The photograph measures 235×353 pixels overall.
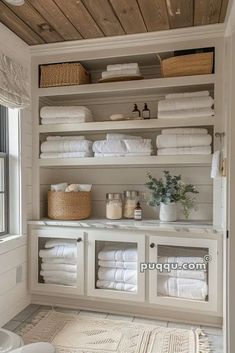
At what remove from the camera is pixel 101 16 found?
81.3 inches

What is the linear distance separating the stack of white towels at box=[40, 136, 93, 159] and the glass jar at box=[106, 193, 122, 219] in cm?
41

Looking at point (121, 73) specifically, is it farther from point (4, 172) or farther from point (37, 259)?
point (37, 259)

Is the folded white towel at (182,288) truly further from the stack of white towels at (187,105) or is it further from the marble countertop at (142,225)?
the stack of white towels at (187,105)

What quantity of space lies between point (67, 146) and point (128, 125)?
1.85 feet

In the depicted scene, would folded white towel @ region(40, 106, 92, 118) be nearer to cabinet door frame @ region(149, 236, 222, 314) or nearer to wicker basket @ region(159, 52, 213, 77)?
wicker basket @ region(159, 52, 213, 77)

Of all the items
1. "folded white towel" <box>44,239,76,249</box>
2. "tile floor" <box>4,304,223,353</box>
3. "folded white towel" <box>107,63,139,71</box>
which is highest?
"folded white towel" <box>107,63,139,71</box>

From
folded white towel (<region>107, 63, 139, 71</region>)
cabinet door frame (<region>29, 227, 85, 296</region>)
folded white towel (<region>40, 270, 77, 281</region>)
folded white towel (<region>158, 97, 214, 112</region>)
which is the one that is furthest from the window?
folded white towel (<region>158, 97, 214, 112</region>)

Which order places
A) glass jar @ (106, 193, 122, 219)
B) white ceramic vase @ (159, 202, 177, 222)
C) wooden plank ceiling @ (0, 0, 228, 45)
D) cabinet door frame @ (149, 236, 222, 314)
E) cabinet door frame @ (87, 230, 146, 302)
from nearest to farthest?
wooden plank ceiling @ (0, 0, 228, 45), cabinet door frame @ (149, 236, 222, 314), cabinet door frame @ (87, 230, 146, 302), white ceramic vase @ (159, 202, 177, 222), glass jar @ (106, 193, 122, 219)

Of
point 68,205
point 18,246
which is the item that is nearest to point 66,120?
point 68,205

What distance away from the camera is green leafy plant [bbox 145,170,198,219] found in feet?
7.86

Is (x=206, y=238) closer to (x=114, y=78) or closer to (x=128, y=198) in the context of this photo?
(x=128, y=198)

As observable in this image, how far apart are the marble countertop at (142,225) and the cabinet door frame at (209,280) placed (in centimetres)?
7

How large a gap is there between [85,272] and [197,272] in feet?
2.96

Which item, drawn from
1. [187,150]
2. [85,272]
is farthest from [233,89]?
[85,272]
